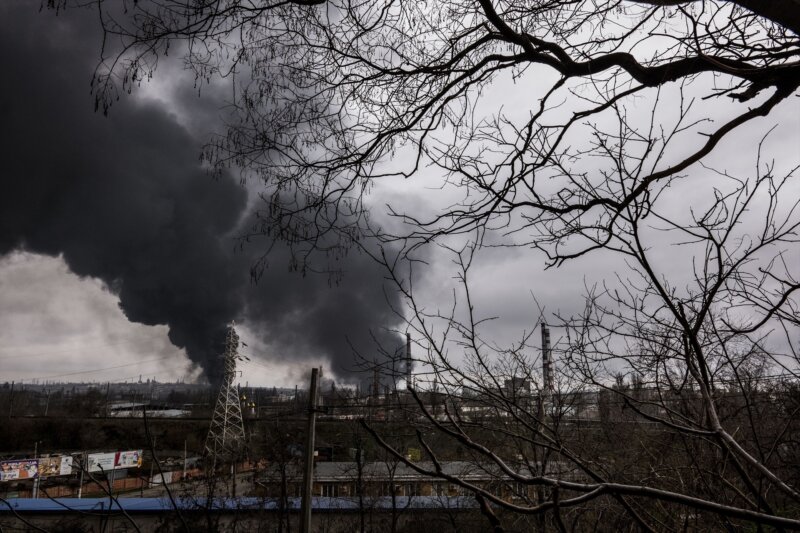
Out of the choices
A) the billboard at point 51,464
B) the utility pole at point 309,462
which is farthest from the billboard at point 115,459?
the utility pole at point 309,462

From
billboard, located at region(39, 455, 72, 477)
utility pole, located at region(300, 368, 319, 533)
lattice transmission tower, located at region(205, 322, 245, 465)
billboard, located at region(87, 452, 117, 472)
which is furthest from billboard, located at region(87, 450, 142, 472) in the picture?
lattice transmission tower, located at region(205, 322, 245, 465)

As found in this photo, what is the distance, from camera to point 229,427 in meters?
41.6

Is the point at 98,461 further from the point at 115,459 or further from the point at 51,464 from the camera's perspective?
the point at 115,459

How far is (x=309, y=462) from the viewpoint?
10.5 m

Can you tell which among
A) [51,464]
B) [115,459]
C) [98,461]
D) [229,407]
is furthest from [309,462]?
[229,407]

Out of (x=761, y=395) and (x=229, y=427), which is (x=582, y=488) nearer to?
(x=761, y=395)

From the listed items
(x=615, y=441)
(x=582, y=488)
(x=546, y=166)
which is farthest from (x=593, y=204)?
(x=615, y=441)

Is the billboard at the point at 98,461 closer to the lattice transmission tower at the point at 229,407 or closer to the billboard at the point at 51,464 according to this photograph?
the billboard at the point at 51,464

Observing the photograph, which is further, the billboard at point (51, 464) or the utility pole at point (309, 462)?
the utility pole at point (309, 462)

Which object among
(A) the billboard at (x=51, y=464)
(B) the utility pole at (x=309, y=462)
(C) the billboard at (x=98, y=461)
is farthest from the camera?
(B) the utility pole at (x=309, y=462)

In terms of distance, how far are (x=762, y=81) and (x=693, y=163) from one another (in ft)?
1.43

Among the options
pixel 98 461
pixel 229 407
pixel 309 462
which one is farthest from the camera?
pixel 229 407

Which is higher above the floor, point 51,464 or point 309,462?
point 51,464

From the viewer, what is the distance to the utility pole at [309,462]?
992 centimetres
